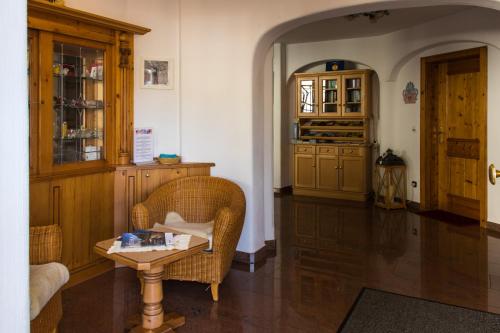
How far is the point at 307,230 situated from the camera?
5777 mm

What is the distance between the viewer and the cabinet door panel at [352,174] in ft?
25.6

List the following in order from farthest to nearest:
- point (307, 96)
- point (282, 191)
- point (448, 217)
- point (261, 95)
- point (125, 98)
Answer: point (282, 191) < point (307, 96) < point (448, 217) < point (261, 95) < point (125, 98)

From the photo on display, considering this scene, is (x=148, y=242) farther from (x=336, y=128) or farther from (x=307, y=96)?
(x=307, y=96)

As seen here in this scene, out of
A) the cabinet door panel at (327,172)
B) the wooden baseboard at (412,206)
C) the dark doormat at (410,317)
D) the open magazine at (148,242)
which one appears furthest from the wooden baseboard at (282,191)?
the open magazine at (148,242)

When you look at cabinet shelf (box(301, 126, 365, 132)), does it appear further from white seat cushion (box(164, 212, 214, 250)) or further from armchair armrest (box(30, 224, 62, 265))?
armchair armrest (box(30, 224, 62, 265))

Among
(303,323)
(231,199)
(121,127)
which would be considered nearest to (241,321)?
(303,323)

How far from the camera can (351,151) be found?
310 inches

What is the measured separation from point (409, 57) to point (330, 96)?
1.61 metres

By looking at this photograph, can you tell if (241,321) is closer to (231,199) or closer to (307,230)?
(231,199)

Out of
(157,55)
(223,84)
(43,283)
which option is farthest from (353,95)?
(43,283)

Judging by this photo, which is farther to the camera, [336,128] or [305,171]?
[305,171]

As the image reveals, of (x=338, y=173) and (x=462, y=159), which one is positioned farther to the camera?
(x=338, y=173)

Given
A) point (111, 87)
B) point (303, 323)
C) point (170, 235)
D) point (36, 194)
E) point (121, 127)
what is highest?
point (111, 87)

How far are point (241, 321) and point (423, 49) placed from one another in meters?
5.41
